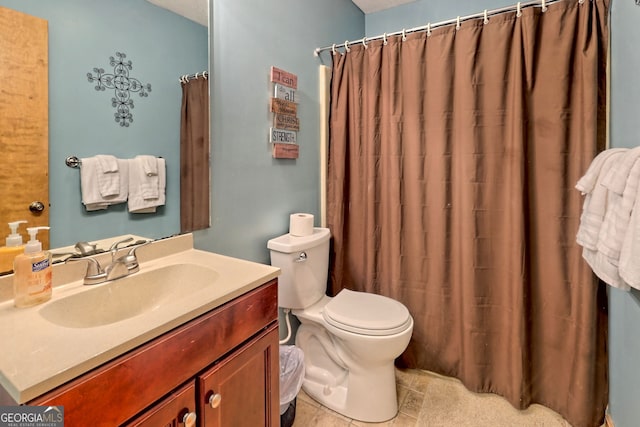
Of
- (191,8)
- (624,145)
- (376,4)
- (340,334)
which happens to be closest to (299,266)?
(340,334)

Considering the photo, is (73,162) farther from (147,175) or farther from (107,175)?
(147,175)

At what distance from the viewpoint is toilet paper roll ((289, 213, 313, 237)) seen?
1705 millimetres

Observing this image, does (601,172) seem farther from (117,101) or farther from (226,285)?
(117,101)

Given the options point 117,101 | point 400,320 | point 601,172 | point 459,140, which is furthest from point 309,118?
point 601,172

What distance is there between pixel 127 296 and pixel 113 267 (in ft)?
0.34

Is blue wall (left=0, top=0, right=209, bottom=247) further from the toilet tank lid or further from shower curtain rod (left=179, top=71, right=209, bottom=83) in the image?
the toilet tank lid

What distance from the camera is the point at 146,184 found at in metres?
1.16

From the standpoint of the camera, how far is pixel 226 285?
3.12ft

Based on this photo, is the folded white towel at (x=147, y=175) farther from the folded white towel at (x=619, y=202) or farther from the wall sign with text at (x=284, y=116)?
the folded white towel at (x=619, y=202)

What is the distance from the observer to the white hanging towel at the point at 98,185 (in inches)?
38.5

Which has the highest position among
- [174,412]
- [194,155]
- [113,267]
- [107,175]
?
[194,155]

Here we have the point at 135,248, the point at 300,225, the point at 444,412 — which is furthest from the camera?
the point at 300,225

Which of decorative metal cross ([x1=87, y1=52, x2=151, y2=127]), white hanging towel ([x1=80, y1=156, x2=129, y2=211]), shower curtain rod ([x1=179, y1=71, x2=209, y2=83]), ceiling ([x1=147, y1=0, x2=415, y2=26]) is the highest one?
ceiling ([x1=147, y1=0, x2=415, y2=26])

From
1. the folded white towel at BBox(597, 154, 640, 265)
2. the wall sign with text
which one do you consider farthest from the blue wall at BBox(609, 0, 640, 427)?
the wall sign with text
